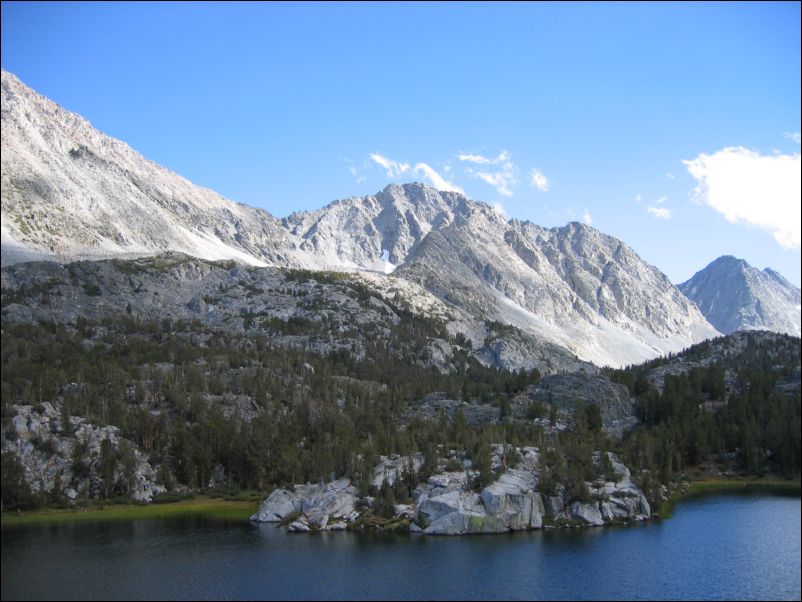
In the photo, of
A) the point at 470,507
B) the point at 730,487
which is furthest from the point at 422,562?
the point at 730,487

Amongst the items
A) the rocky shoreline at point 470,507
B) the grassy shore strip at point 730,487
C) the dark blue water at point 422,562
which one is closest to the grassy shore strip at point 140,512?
the dark blue water at point 422,562

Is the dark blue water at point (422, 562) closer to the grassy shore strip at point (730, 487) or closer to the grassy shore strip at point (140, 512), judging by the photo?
the grassy shore strip at point (730, 487)

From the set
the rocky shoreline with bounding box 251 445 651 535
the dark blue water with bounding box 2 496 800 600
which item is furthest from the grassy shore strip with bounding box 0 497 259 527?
the rocky shoreline with bounding box 251 445 651 535

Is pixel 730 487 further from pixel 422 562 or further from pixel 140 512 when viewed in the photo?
pixel 140 512

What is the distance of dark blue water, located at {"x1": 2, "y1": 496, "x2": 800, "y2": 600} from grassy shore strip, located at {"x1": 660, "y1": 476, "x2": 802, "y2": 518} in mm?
8515

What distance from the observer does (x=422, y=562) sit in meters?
91.5

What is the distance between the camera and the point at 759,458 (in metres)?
140

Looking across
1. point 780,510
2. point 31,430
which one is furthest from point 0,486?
point 780,510

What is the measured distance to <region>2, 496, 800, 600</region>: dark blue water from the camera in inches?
3054

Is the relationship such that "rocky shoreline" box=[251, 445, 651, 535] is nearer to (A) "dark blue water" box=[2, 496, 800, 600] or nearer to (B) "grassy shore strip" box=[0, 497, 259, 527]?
(A) "dark blue water" box=[2, 496, 800, 600]

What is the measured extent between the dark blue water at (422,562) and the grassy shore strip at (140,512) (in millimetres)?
10076

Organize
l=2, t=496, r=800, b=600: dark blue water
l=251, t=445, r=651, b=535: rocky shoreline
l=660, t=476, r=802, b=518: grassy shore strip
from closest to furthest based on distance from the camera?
l=2, t=496, r=800, b=600: dark blue water
l=251, t=445, r=651, b=535: rocky shoreline
l=660, t=476, r=802, b=518: grassy shore strip

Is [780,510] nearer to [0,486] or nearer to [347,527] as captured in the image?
[347,527]

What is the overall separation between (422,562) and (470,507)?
95.7 ft
